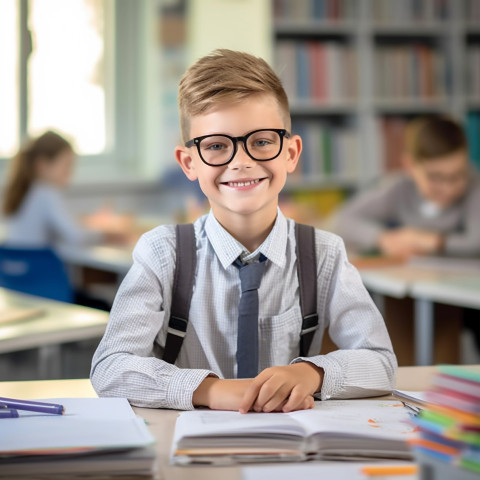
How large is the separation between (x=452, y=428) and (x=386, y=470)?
17 centimetres

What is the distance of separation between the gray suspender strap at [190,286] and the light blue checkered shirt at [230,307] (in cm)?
1

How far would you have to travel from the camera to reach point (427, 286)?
2.41 meters

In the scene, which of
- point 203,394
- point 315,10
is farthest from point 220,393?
point 315,10

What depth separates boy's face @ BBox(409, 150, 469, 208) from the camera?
3.12 m

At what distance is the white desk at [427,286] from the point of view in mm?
2328

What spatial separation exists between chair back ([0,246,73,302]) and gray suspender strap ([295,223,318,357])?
1.74 metres

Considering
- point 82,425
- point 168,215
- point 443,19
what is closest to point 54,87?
point 168,215

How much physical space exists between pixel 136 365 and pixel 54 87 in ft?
12.9

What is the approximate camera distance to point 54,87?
4785mm

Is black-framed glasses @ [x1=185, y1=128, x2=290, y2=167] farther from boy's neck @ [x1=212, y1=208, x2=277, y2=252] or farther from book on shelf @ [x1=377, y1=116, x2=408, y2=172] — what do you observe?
book on shelf @ [x1=377, y1=116, x2=408, y2=172]

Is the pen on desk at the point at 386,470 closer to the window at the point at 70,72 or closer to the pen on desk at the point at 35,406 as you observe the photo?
the pen on desk at the point at 35,406

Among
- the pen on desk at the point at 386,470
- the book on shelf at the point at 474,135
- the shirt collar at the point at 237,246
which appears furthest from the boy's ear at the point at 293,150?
the book on shelf at the point at 474,135

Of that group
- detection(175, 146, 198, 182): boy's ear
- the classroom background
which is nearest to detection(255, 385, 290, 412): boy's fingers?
detection(175, 146, 198, 182): boy's ear

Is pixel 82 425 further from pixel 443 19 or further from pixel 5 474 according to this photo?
pixel 443 19
